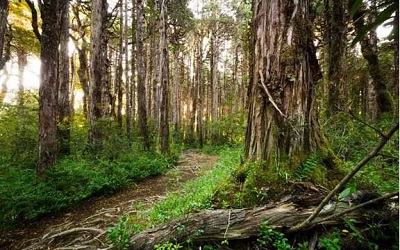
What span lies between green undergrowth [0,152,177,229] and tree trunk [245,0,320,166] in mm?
4419

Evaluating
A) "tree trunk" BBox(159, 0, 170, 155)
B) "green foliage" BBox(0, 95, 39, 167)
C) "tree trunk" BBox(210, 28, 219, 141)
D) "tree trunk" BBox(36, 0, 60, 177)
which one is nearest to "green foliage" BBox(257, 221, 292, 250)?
"tree trunk" BBox(36, 0, 60, 177)

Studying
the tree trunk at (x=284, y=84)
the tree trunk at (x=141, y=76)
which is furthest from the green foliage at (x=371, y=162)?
the tree trunk at (x=141, y=76)

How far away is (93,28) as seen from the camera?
10.0 metres

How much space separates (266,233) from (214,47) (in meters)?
22.0

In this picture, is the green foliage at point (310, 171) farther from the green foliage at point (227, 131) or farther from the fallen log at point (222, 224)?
the green foliage at point (227, 131)

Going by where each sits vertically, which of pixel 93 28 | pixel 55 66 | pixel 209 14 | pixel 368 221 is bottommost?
pixel 368 221

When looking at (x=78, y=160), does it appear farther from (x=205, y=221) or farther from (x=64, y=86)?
(x=205, y=221)

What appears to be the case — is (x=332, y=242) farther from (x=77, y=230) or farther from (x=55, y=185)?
(x=55, y=185)

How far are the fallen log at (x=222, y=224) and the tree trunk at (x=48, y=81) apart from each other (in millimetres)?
4688

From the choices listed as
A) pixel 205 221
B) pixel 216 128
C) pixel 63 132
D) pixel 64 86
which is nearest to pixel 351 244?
pixel 205 221

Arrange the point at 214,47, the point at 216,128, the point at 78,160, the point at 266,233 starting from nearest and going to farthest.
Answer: the point at 266,233 < the point at 78,160 < the point at 216,128 < the point at 214,47

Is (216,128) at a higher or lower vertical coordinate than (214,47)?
lower

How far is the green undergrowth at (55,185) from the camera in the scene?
17.6ft

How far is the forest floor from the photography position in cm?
441
